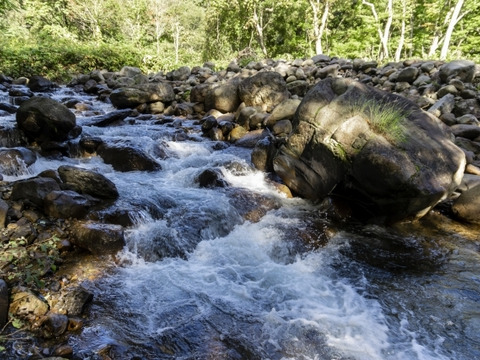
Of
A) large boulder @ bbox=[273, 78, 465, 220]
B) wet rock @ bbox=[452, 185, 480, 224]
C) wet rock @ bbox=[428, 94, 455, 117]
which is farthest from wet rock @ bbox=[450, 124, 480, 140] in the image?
wet rock @ bbox=[452, 185, 480, 224]

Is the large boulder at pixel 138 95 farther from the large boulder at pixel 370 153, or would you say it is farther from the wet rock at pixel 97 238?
the wet rock at pixel 97 238

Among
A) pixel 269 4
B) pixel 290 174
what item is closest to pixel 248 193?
pixel 290 174

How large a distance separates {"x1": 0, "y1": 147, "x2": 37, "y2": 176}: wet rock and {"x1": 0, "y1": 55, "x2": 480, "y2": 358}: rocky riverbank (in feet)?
0.06

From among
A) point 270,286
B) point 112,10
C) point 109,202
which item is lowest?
point 270,286

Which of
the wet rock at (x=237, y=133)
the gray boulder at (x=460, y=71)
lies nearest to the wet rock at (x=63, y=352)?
the wet rock at (x=237, y=133)

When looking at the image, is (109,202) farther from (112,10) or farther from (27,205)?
(112,10)

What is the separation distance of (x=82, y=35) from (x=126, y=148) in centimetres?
2081

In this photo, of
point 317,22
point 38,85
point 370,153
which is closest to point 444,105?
point 370,153

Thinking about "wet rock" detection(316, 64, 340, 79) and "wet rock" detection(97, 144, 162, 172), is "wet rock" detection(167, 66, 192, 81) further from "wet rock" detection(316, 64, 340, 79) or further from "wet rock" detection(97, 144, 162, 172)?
"wet rock" detection(97, 144, 162, 172)

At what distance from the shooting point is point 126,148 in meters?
7.20

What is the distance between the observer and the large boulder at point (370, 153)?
203 inches

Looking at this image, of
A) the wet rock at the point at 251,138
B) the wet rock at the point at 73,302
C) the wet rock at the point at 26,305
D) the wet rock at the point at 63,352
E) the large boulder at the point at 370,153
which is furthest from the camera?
the wet rock at the point at 251,138

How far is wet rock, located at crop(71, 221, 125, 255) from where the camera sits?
4.32 metres

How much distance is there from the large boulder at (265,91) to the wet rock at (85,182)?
6.56 m
